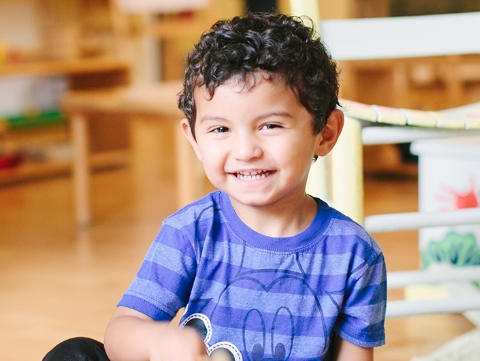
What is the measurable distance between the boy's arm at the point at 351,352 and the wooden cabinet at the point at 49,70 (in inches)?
76.3

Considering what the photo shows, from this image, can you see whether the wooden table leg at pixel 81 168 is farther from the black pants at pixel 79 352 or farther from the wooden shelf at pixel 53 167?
the black pants at pixel 79 352

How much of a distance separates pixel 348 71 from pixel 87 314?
1.57 m

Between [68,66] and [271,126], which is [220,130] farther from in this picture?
[68,66]

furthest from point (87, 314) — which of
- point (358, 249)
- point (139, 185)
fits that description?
point (139, 185)

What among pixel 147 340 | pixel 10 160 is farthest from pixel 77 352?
pixel 10 160

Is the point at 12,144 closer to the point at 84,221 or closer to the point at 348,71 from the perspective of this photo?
the point at 84,221

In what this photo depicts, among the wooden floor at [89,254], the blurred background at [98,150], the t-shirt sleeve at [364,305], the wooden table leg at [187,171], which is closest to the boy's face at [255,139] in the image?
the t-shirt sleeve at [364,305]

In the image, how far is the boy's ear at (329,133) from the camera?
2.63 ft

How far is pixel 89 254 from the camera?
184cm

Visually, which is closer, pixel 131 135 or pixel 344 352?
pixel 344 352

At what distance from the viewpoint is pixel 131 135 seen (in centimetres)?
305

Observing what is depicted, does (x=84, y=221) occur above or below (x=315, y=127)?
below

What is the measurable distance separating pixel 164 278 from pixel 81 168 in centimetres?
143

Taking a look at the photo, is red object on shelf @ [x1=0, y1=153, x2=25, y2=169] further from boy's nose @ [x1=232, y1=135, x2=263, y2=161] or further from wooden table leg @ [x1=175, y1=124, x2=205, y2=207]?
boy's nose @ [x1=232, y1=135, x2=263, y2=161]
